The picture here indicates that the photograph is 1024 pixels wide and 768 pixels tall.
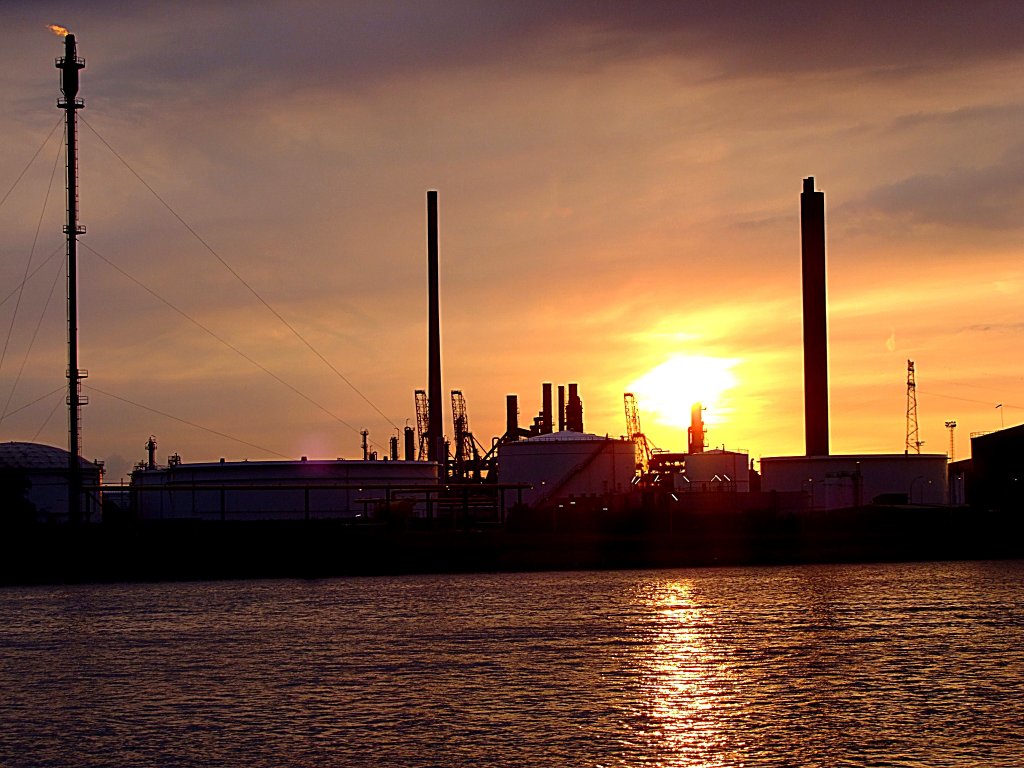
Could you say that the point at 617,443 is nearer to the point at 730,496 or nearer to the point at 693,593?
the point at 730,496

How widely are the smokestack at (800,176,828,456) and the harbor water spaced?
43.6 metres

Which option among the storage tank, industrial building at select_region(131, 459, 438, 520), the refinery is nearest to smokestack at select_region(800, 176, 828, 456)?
the refinery

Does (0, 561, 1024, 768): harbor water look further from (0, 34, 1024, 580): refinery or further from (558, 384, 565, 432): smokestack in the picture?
(558, 384, 565, 432): smokestack

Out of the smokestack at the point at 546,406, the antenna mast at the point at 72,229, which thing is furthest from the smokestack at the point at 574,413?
the antenna mast at the point at 72,229

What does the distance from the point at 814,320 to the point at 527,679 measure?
63.2m

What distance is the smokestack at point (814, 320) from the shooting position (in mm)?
81438

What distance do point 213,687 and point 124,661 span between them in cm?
453

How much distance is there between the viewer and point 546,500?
290 ft

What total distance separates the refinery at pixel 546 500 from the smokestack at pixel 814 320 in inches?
3.7

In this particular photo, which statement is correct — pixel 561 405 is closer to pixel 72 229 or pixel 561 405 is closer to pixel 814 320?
pixel 814 320

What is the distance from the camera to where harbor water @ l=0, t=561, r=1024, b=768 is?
54.0 feet

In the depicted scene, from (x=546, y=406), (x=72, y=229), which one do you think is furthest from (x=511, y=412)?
(x=72, y=229)

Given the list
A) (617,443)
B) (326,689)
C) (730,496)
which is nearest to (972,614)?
(326,689)

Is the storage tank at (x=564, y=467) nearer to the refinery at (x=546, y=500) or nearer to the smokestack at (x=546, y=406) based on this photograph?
the refinery at (x=546, y=500)
